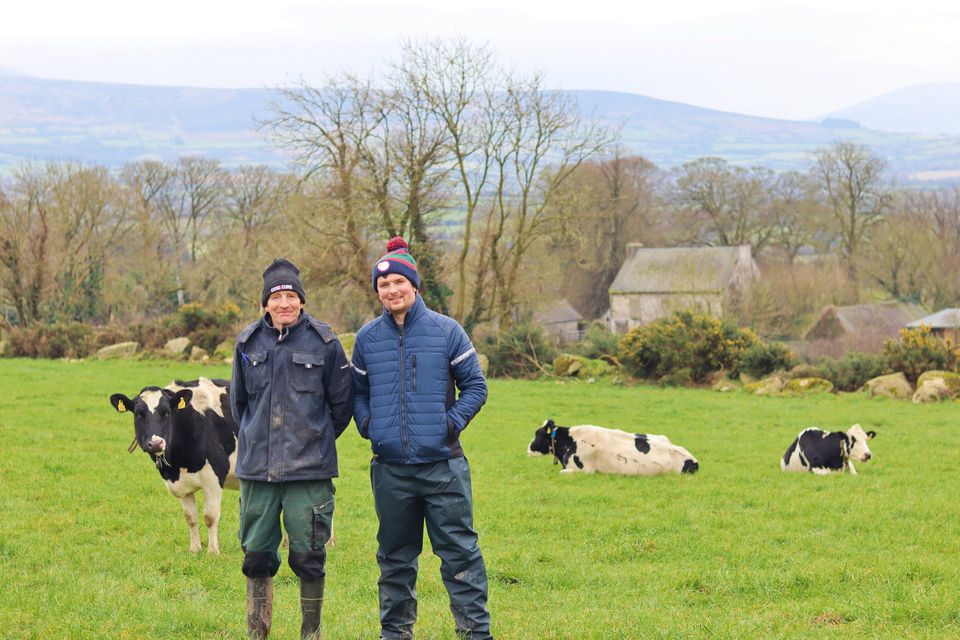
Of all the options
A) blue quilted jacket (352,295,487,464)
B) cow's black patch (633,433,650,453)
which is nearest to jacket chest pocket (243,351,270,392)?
blue quilted jacket (352,295,487,464)

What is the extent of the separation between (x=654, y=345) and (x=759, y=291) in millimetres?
21909

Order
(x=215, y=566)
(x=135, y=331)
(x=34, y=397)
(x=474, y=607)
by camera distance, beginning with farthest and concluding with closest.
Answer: (x=135, y=331) < (x=34, y=397) < (x=215, y=566) < (x=474, y=607)

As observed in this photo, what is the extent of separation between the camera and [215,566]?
898cm

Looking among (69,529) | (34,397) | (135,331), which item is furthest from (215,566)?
(135,331)

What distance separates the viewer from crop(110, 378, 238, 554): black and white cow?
28.0ft

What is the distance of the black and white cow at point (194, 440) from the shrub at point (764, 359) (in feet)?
70.0

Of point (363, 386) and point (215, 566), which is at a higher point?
point (363, 386)

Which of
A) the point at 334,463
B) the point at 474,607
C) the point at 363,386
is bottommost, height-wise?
the point at 474,607

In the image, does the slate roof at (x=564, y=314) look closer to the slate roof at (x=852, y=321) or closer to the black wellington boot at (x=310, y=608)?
the slate roof at (x=852, y=321)

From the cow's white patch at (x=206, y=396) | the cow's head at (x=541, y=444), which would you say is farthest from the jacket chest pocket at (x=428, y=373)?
the cow's head at (x=541, y=444)

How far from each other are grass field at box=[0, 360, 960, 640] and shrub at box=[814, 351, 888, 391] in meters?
9.13

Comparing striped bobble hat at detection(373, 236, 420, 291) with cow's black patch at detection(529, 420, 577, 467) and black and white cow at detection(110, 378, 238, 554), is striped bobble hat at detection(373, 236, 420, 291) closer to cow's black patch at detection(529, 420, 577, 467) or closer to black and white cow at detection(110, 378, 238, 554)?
black and white cow at detection(110, 378, 238, 554)

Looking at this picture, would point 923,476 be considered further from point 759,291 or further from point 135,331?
point 759,291

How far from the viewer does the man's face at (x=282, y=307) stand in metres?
6.37
